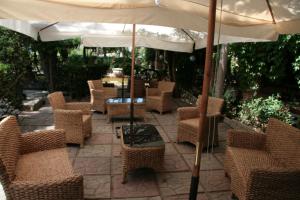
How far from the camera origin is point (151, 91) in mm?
7852

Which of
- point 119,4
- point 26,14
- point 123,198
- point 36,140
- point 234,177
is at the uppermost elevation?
point 119,4

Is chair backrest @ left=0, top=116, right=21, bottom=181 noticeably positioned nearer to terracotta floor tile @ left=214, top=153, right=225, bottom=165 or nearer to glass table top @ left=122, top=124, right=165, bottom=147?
glass table top @ left=122, top=124, right=165, bottom=147

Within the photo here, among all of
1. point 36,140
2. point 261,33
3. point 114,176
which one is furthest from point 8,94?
point 261,33

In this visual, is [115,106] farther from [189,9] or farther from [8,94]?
[189,9]

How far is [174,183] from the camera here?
12.1 ft

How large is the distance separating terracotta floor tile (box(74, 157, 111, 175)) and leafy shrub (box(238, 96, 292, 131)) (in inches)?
132

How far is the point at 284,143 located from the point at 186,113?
2.21 metres

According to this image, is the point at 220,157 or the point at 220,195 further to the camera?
the point at 220,157

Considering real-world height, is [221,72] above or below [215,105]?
above

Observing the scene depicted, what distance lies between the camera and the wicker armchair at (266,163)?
2.67 m

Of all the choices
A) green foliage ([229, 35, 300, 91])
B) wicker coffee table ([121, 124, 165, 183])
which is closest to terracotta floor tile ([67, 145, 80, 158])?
wicker coffee table ([121, 124, 165, 183])

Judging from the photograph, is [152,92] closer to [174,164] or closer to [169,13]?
[174,164]

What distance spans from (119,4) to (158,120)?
4384 millimetres

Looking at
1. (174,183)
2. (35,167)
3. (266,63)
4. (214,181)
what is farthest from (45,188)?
(266,63)
